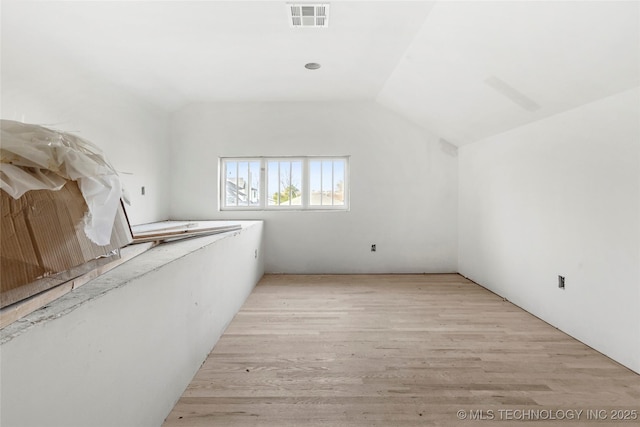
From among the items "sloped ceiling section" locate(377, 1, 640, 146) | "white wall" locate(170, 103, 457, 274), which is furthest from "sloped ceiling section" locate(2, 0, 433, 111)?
"white wall" locate(170, 103, 457, 274)

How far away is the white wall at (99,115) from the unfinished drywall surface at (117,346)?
79cm

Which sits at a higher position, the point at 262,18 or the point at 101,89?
the point at 262,18

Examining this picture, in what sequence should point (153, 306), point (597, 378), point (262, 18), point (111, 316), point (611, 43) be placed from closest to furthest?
1. point (111, 316)
2. point (153, 306)
3. point (611, 43)
4. point (597, 378)
5. point (262, 18)

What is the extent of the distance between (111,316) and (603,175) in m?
3.11

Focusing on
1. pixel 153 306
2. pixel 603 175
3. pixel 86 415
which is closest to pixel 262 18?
pixel 153 306

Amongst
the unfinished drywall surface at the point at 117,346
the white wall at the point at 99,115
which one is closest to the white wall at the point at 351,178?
the white wall at the point at 99,115

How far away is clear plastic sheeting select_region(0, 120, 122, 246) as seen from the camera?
864 millimetres

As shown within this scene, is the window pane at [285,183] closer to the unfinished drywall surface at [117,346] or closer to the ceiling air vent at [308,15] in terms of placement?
the ceiling air vent at [308,15]

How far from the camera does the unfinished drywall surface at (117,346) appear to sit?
773mm

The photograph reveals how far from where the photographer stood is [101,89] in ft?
Answer: 10.3

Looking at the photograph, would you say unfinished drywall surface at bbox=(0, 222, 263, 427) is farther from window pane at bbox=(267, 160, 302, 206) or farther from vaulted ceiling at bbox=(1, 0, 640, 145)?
window pane at bbox=(267, 160, 302, 206)

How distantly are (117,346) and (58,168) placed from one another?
0.65m

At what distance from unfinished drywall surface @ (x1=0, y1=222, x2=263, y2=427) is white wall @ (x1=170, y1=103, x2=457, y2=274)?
252 centimetres

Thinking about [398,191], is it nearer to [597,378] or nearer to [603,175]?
[603,175]
